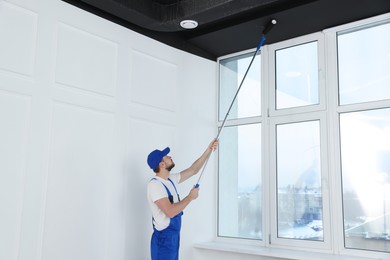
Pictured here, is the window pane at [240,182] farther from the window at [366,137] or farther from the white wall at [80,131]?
the window at [366,137]

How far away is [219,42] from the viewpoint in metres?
3.80

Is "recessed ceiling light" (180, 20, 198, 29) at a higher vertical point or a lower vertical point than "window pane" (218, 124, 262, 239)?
higher

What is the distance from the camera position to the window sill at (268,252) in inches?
119

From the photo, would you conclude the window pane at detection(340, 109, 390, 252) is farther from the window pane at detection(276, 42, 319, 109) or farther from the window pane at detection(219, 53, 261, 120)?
the window pane at detection(219, 53, 261, 120)

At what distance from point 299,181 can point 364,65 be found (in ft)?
3.60

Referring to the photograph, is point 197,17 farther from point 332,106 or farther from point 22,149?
point 22,149

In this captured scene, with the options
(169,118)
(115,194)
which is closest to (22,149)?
(115,194)

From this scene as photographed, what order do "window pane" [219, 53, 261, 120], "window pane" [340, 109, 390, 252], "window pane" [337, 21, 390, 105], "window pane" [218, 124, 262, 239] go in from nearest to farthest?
"window pane" [340, 109, 390, 252]
"window pane" [337, 21, 390, 105]
"window pane" [218, 124, 262, 239]
"window pane" [219, 53, 261, 120]

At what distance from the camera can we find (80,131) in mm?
2811

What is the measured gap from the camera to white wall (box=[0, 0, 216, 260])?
8.05ft

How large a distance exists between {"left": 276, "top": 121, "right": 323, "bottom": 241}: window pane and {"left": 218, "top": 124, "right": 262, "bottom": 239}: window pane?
24 centimetres

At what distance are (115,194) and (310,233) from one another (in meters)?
1.64

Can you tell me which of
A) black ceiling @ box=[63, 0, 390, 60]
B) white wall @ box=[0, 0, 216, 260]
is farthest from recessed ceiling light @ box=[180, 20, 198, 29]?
white wall @ box=[0, 0, 216, 260]

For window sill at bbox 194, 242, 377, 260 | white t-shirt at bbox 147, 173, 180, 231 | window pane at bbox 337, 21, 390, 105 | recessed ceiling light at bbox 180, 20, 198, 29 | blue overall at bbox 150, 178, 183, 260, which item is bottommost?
window sill at bbox 194, 242, 377, 260
